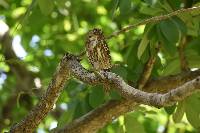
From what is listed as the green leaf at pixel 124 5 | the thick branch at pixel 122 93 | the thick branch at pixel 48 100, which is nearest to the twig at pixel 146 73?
the thick branch at pixel 122 93

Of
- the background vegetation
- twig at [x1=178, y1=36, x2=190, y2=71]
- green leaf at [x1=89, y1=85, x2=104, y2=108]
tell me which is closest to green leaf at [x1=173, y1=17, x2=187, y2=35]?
the background vegetation

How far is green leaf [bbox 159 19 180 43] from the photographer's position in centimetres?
201

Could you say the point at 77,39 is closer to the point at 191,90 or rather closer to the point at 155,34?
the point at 155,34

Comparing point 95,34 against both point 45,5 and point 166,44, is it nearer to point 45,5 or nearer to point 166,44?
point 166,44

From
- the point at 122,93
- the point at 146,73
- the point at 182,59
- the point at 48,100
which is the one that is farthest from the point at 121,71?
the point at 122,93

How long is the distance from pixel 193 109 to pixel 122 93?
1.07 metres

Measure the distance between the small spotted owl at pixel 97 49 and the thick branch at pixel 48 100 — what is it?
0.07 metres

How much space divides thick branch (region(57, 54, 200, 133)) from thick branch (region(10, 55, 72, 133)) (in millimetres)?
56

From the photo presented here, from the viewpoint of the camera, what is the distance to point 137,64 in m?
2.29

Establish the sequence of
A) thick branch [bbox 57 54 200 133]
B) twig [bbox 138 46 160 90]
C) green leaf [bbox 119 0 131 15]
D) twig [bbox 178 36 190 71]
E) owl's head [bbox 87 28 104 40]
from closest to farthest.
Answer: thick branch [bbox 57 54 200 133], owl's head [bbox 87 28 104 40], green leaf [bbox 119 0 131 15], twig [bbox 138 46 160 90], twig [bbox 178 36 190 71]

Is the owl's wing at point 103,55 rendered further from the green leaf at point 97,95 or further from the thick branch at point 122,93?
the green leaf at point 97,95

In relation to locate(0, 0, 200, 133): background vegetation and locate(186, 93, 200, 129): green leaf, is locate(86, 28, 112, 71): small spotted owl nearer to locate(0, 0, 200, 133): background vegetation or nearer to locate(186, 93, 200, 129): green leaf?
locate(0, 0, 200, 133): background vegetation

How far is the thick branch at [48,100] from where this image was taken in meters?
1.56

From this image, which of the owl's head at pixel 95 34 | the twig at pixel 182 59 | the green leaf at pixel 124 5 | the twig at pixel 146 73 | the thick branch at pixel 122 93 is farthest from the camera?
the twig at pixel 182 59
